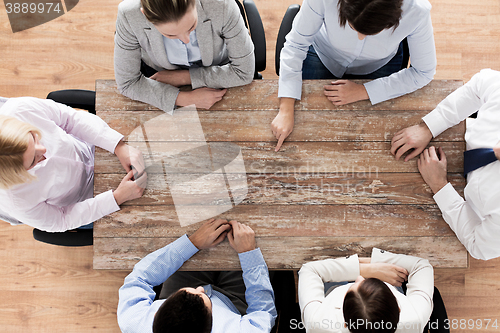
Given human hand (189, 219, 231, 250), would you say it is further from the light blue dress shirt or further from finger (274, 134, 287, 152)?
the light blue dress shirt

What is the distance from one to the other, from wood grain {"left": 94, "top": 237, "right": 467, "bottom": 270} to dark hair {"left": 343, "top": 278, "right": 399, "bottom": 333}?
16cm

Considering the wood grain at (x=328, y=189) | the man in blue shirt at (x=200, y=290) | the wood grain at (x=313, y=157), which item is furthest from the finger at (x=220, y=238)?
the wood grain at (x=313, y=157)

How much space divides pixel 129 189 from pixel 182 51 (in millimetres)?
638

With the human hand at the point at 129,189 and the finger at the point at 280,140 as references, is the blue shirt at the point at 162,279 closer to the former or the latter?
the human hand at the point at 129,189

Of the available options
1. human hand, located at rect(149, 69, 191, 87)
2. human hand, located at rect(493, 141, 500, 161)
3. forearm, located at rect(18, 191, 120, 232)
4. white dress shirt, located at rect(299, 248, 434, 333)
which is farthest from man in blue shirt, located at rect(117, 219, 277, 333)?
human hand, located at rect(493, 141, 500, 161)

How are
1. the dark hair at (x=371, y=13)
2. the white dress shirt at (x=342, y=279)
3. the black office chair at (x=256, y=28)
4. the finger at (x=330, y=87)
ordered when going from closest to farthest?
1. the dark hair at (x=371, y=13)
2. the white dress shirt at (x=342, y=279)
3. the finger at (x=330, y=87)
4. the black office chair at (x=256, y=28)

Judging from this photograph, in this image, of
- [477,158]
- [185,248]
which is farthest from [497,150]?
[185,248]

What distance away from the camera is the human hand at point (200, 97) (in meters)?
1.42

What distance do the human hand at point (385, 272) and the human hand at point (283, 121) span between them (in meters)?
0.64

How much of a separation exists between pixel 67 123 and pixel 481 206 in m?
1.79

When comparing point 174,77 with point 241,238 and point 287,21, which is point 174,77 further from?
point 241,238

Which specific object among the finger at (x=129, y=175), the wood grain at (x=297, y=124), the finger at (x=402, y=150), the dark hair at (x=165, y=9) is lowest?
the finger at (x=129, y=175)

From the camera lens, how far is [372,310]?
47.2 inches

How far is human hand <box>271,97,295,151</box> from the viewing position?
1.38 m
